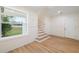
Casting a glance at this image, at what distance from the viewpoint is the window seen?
162 cm

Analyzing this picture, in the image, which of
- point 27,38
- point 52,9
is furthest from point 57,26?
point 27,38

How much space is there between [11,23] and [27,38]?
1.43ft

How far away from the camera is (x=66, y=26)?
5.95 ft

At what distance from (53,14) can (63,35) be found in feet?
1.58

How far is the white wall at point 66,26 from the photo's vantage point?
1.74 m

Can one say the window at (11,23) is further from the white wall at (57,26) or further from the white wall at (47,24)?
the white wall at (57,26)

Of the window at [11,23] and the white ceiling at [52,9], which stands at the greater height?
the white ceiling at [52,9]

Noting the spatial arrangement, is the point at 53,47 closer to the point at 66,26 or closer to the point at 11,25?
the point at 66,26

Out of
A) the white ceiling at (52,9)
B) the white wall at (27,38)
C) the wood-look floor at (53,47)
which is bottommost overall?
the wood-look floor at (53,47)

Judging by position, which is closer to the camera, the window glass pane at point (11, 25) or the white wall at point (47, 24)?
the window glass pane at point (11, 25)

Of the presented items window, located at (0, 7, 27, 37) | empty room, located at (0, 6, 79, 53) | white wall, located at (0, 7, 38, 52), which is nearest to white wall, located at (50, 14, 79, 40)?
empty room, located at (0, 6, 79, 53)

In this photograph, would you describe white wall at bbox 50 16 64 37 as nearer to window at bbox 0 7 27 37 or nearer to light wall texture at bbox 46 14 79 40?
light wall texture at bbox 46 14 79 40

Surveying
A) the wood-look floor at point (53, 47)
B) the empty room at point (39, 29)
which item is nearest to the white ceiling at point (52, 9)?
the empty room at point (39, 29)
